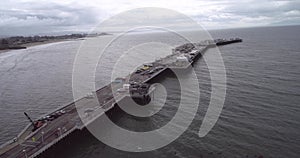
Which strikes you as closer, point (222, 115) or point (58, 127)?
point (58, 127)

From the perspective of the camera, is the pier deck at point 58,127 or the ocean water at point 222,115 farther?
the ocean water at point 222,115

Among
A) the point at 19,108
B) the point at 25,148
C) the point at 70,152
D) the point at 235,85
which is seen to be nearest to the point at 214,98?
the point at 235,85

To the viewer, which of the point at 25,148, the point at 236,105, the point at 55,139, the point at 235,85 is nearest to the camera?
the point at 25,148

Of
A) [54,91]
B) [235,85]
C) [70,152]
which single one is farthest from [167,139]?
[54,91]

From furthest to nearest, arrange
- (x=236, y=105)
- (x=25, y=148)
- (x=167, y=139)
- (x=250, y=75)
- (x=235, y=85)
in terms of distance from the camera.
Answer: (x=250, y=75) < (x=235, y=85) < (x=236, y=105) < (x=167, y=139) < (x=25, y=148)

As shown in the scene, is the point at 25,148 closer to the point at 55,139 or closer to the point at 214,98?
the point at 55,139

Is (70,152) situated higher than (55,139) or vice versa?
(55,139)

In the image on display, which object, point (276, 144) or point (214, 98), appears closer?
point (276, 144)

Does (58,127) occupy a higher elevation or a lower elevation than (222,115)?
higher

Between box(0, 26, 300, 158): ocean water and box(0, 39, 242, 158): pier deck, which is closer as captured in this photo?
box(0, 39, 242, 158): pier deck
